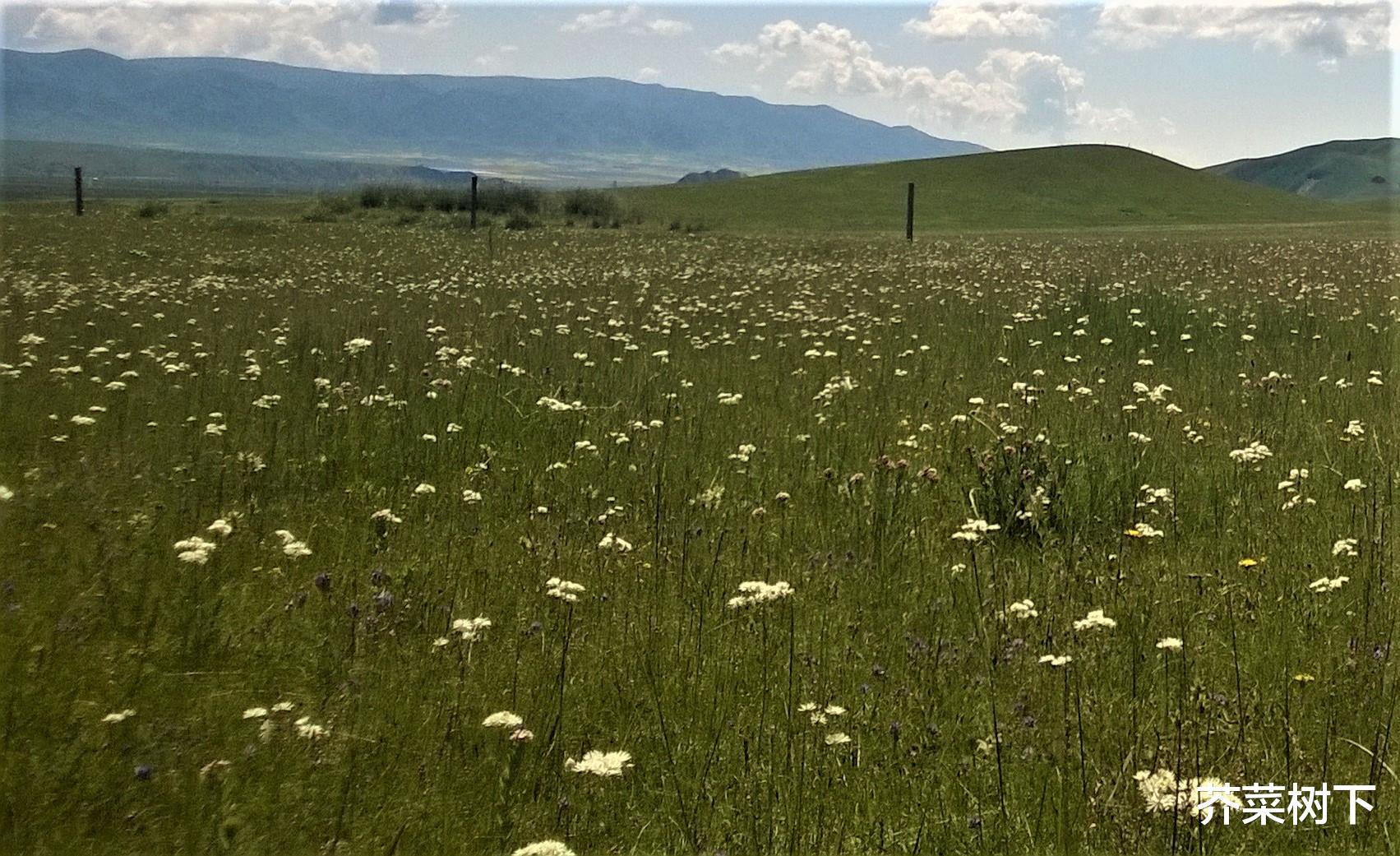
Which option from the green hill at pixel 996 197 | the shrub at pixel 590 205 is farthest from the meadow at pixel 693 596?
the green hill at pixel 996 197

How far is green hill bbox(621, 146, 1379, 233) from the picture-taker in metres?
59.8

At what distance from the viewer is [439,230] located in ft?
123

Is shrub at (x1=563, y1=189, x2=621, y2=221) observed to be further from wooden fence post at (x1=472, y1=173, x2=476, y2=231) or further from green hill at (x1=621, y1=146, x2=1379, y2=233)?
wooden fence post at (x1=472, y1=173, x2=476, y2=231)

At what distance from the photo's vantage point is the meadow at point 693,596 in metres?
3.34

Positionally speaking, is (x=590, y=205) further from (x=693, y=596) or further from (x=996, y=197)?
(x=693, y=596)

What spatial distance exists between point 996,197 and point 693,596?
75.4 meters

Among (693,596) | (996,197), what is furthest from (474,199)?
(996,197)

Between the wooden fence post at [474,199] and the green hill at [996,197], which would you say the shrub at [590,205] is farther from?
the wooden fence post at [474,199]

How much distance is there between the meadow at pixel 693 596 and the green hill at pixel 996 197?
40167 millimetres

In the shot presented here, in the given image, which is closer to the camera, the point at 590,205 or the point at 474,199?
the point at 474,199

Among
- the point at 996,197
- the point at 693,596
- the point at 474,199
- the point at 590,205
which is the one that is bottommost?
the point at 693,596

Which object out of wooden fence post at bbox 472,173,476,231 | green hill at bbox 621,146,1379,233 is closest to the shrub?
green hill at bbox 621,146,1379,233

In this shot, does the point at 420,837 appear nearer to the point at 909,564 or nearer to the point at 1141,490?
the point at 909,564

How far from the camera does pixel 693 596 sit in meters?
4.94
